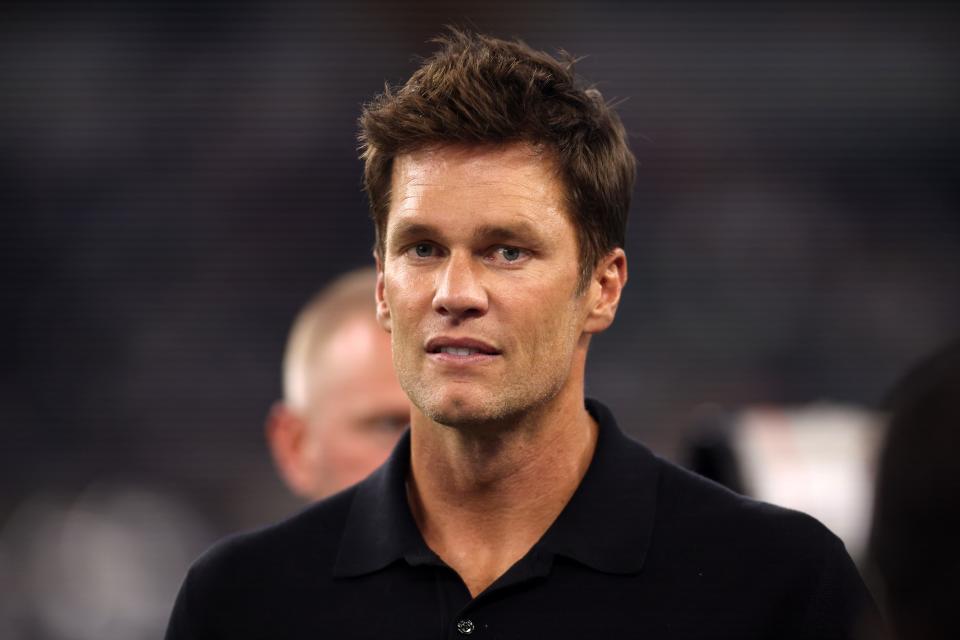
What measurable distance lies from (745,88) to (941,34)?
3.14ft

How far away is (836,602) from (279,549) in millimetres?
817

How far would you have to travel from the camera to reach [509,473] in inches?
80.7

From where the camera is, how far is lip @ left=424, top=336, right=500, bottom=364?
1954 millimetres

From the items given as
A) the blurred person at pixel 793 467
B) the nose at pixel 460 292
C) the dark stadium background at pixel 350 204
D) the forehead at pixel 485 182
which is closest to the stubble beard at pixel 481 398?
the nose at pixel 460 292

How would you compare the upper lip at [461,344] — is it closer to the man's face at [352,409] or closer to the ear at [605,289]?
the ear at [605,289]

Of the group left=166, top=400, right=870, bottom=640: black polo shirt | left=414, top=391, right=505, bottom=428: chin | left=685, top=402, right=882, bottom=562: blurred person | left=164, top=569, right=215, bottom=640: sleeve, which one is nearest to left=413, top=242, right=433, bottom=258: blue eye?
left=414, top=391, right=505, bottom=428: chin

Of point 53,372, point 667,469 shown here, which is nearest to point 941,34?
point 53,372

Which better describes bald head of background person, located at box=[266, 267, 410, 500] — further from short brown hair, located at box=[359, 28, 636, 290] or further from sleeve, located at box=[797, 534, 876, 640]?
sleeve, located at box=[797, 534, 876, 640]

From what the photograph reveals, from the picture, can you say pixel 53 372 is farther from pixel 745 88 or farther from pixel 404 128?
pixel 404 128

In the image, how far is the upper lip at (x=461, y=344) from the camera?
6.41ft

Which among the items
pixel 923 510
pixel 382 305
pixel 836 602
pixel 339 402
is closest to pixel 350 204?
pixel 339 402

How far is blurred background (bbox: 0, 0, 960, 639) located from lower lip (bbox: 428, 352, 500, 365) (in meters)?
4.47

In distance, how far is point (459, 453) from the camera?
6.77 feet

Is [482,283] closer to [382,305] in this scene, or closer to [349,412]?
[382,305]
